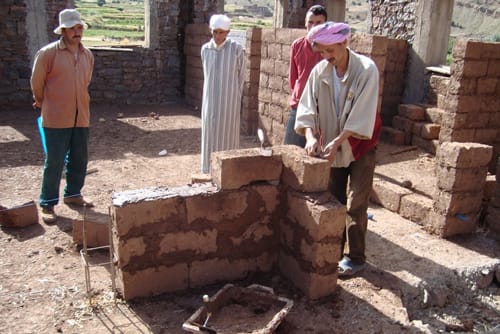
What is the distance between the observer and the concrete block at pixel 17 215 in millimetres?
5078

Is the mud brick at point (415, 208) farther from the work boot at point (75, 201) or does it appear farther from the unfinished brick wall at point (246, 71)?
the unfinished brick wall at point (246, 71)

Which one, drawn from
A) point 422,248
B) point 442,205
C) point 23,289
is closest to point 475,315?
point 422,248

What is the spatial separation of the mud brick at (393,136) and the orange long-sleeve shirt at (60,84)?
598cm

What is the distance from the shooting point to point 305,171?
380cm

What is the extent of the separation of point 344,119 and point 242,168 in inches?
35.2

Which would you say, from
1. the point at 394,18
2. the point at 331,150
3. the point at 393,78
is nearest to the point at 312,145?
the point at 331,150

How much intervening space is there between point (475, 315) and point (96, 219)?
3.63 m

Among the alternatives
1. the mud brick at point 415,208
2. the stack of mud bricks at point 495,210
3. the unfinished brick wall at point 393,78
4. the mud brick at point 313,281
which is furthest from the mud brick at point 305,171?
the unfinished brick wall at point 393,78

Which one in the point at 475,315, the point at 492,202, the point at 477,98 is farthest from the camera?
the point at 477,98

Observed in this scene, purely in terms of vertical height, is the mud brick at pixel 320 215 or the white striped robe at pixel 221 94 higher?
the white striped robe at pixel 221 94

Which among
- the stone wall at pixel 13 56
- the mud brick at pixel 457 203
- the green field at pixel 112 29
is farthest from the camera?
the green field at pixel 112 29

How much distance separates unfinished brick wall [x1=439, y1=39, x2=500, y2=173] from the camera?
7398 mm

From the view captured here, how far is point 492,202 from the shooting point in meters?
5.60

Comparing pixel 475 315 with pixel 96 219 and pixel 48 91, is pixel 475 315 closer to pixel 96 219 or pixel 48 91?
pixel 96 219
